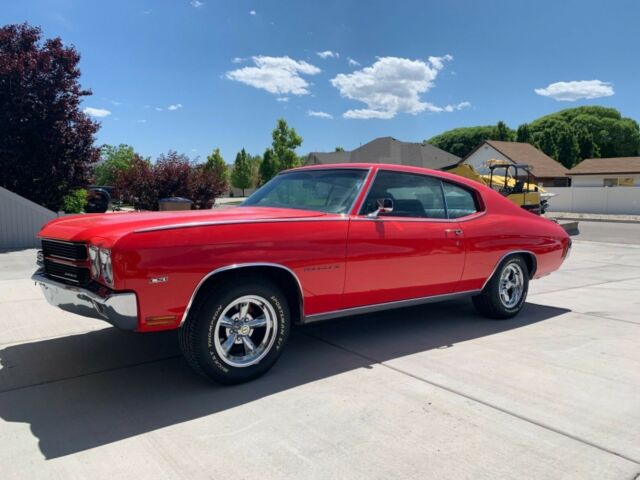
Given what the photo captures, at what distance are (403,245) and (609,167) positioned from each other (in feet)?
155

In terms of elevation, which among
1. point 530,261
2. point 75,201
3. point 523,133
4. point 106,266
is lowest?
point 530,261

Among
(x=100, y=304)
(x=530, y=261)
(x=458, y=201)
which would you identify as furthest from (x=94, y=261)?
(x=530, y=261)

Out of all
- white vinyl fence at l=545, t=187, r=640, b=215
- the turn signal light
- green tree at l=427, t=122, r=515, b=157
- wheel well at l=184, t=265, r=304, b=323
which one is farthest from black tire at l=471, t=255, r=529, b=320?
green tree at l=427, t=122, r=515, b=157

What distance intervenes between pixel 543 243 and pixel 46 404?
202 inches

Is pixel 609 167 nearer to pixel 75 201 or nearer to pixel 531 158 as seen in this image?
pixel 531 158

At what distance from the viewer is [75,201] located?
14.8 m

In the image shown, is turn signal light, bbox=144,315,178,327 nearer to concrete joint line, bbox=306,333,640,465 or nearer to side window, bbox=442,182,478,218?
concrete joint line, bbox=306,333,640,465

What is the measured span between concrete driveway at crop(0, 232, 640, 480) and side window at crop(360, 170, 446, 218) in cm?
123

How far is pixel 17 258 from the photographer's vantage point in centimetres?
1040

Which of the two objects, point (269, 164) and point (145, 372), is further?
point (269, 164)

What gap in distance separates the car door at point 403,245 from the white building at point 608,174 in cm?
4470

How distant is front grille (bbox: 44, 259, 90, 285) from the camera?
138 inches

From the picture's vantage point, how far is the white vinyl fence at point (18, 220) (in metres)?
12.1

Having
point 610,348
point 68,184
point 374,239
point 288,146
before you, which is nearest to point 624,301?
point 610,348
